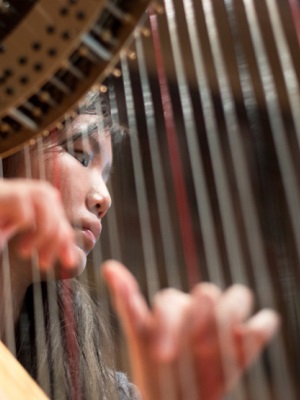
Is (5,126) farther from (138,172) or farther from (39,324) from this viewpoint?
(39,324)

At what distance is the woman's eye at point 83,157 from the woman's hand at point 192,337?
72cm

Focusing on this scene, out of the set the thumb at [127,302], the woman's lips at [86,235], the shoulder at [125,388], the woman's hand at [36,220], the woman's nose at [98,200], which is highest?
the woman's nose at [98,200]

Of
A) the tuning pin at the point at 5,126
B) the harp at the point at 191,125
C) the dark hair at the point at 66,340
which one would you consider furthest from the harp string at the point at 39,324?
the tuning pin at the point at 5,126

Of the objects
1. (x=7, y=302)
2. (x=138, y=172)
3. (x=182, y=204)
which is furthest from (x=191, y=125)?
(x=7, y=302)

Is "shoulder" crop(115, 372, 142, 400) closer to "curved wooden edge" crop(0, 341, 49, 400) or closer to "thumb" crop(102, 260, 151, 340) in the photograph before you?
"curved wooden edge" crop(0, 341, 49, 400)

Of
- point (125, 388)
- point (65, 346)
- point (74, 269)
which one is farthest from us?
point (125, 388)

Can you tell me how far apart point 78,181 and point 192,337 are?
0.73 meters

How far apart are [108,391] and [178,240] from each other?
0.91m

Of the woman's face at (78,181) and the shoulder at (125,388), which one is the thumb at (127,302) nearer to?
the woman's face at (78,181)

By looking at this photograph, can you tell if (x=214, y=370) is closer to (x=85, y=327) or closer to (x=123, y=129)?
(x=85, y=327)

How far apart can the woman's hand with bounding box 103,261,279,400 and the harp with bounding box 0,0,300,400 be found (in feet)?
0.46

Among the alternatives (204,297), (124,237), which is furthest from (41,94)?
(124,237)

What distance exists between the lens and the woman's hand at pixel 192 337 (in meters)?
0.65

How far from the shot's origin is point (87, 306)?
1.60 metres
